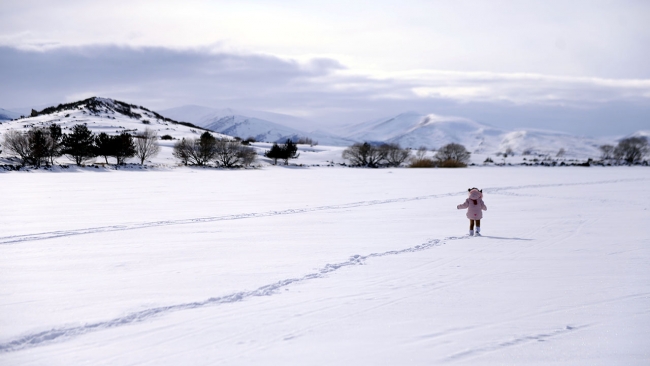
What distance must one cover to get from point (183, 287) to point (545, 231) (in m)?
9.47

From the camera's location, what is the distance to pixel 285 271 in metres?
8.09

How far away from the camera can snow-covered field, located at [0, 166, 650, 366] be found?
16.4ft

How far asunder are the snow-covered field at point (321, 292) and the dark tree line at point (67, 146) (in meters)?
36.7

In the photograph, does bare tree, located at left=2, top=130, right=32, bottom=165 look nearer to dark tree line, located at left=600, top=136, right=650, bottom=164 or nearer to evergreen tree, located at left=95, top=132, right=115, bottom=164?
evergreen tree, located at left=95, top=132, right=115, bottom=164

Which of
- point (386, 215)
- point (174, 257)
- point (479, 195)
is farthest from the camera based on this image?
point (386, 215)

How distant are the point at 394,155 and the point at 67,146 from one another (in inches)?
1700

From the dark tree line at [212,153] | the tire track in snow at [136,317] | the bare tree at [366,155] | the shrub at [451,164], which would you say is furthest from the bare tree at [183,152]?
the tire track in snow at [136,317]

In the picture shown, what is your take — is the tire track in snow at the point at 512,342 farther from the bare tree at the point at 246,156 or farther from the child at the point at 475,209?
the bare tree at the point at 246,156

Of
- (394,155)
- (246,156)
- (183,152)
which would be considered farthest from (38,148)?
(394,155)

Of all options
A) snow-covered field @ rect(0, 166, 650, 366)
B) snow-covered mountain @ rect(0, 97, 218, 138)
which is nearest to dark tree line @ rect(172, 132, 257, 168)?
snow-covered mountain @ rect(0, 97, 218, 138)

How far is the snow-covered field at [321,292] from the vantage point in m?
5.01

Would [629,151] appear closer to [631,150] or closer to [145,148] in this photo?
[631,150]

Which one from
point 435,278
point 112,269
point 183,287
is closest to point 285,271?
point 183,287

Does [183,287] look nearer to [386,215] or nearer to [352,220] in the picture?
[352,220]
